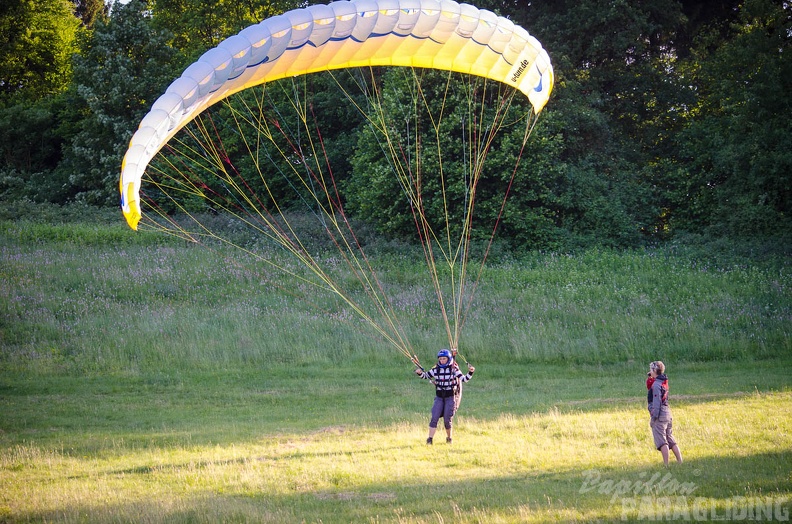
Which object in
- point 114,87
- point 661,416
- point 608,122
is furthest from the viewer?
point 114,87

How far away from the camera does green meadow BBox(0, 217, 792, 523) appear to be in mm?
8180

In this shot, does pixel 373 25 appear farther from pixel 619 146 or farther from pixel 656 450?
pixel 619 146

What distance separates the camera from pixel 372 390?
51.9ft

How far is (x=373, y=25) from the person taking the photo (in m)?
11.3

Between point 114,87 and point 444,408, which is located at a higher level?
point 114,87

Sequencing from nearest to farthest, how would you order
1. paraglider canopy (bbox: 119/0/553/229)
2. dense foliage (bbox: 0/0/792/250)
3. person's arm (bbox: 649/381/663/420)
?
person's arm (bbox: 649/381/663/420) → paraglider canopy (bbox: 119/0/553/229) → dense foliage (bbox: 0/0/792/250)

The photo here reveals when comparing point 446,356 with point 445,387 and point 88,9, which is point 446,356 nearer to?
point 445,387

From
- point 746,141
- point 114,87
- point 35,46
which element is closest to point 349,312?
point 746,141

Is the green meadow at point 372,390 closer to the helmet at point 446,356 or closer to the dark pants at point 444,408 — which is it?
the dark pants at point 444,408

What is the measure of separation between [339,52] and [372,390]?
7.44 metres

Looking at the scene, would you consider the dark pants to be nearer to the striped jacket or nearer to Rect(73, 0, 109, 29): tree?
the striped jacket

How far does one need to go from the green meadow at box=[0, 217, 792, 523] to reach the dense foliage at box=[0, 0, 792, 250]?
2913 millimetres

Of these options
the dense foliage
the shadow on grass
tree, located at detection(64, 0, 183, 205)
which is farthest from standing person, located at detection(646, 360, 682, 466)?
tree, located at detection(64, 0, 183, 205)

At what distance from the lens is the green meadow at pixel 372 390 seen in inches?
322
